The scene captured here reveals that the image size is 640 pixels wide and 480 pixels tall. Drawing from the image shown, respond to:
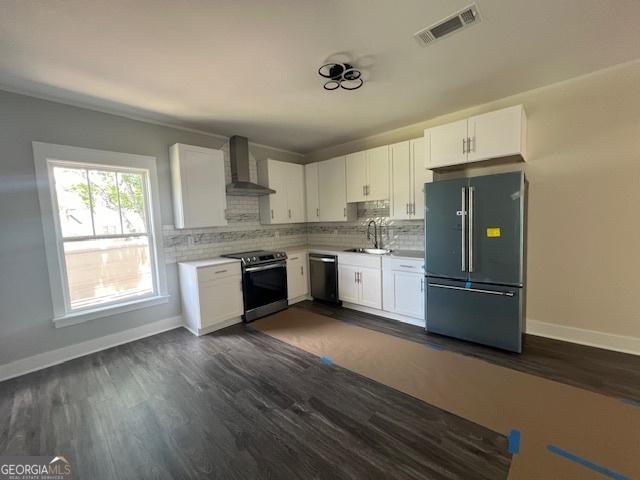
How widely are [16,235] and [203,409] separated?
2503 millimetres

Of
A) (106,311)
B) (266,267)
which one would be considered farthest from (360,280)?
(106,311)

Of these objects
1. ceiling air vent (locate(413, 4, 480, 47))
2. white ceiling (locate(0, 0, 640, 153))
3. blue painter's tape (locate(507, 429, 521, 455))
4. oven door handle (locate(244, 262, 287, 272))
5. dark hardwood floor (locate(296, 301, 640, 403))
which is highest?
white ceiling (locate(0, 0, 640, 153))

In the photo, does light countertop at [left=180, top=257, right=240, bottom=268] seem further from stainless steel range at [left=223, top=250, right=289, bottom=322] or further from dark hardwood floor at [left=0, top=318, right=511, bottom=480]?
dark hardwood floor at [left=0, top=318, right=511, bottom=480]

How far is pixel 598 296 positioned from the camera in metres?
2.76

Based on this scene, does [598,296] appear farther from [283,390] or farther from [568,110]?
[283,390]

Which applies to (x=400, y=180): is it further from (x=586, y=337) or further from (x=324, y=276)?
(x=586, y=337)

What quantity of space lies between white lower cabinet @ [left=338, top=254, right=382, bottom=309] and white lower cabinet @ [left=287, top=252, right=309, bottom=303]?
0.70 metres

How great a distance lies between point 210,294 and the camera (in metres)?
3.47

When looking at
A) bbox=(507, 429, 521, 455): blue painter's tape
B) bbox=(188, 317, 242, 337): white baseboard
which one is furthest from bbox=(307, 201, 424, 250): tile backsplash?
bbox=(507, 429, 521, 455): blue painter's tape

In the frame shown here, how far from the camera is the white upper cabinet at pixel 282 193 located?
4.56 metres

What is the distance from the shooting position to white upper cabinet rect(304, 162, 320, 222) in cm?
490

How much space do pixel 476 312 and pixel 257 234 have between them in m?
3.44

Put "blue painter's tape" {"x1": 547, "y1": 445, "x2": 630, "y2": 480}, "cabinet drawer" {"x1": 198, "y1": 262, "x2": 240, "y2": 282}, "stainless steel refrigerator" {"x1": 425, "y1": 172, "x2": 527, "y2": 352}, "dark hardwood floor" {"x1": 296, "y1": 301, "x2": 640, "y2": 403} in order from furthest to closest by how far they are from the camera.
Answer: "cabinet drawer" {"x1": 198, "y1": 262, "x2": 240, "y2": 282}, "stainless steel refrigerator" {"x1": 425, "y1": 172, "x2": 527, "y2": 352}, "dark hardwood floor" {"x1": 296, "y1": 301, "x2": 640, "y2": 403}, "blue painter's tape" {"x1": 547, "y1": 445, "x2": 630, "y2": 480}

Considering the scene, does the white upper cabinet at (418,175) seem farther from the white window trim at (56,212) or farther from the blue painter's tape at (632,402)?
the white window trim at (56,212)
